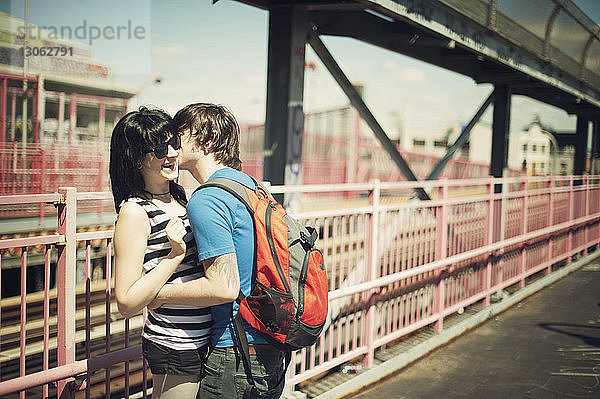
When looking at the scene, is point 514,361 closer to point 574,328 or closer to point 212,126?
point 574,328

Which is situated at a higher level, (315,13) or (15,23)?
(15,23)

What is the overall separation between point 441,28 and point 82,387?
3990 millimetres

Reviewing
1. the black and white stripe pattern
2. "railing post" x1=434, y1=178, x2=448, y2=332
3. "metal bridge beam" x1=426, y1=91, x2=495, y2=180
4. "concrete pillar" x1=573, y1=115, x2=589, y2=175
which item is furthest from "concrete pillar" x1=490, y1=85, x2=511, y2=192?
the black and white stripe pattern

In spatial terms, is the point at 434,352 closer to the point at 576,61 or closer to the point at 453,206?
the point at 453,206

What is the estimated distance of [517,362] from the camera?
5.67 meters

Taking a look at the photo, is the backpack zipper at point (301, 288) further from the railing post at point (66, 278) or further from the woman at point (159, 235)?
the railing post at point (66, 278)

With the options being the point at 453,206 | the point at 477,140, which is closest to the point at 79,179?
the point at 453,206

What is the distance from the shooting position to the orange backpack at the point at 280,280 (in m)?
2.01

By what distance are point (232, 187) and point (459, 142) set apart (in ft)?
22.2

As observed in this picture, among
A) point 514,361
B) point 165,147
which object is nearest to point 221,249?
point 165,147

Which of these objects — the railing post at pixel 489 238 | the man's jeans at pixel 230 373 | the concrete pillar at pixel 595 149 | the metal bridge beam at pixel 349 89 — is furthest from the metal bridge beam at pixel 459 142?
the concrete pillar at pixel 595 149

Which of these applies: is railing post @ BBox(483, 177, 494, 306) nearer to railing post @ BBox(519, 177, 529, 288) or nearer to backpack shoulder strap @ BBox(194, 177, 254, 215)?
railing post @ BBox(519, 177, 529, 288)

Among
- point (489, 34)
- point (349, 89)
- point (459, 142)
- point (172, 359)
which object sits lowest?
point (172, 359)

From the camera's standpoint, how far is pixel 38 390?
5.68m
